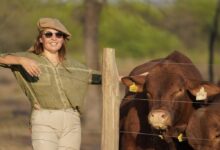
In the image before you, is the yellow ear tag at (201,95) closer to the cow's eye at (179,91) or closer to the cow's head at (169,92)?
the cow's head at (169,92)

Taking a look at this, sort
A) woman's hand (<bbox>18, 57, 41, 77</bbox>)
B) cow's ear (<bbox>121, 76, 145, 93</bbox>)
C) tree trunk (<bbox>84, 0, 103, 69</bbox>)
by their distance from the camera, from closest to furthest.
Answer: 1. woman's hand (<bbox>18, 57, 41, 77</bbox>)
2. cow's ear (<bbox>121, 76, 145, 93</bbox>)
3. tree trunk (<bbox>84, 0, 103, 69</bbox>)

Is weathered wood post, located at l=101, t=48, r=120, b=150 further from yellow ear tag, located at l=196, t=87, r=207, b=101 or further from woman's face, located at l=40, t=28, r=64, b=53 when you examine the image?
yellow ear tag, located at l=196, t=87, r=207, b=101

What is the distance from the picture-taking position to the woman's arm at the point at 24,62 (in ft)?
26.4

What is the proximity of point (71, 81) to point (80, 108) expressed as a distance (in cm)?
30

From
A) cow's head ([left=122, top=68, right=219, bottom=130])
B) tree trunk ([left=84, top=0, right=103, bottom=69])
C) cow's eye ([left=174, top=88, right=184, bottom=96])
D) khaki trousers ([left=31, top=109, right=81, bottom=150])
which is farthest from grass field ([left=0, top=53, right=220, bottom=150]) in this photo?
khaki trousers ([left=31, top=109, right=81, bottom=150])

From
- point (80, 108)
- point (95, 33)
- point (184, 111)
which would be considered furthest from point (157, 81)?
point (95, 33)

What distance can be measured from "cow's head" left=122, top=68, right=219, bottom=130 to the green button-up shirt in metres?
0.83

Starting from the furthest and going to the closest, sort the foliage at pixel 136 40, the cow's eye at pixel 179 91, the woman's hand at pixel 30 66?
1. the foliage at pixel 136 40
2. the cow's eye at pixel 179 91
3. the woman's hand at pixel 30 66

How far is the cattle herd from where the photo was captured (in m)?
8.71

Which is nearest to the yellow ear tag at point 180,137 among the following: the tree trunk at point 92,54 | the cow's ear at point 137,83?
the cow's ear at point 137,83

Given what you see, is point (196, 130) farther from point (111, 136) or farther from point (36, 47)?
point (36, 47)

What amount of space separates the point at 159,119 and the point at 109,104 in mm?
627

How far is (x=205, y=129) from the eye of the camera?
8703 mm

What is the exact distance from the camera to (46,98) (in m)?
8.27
